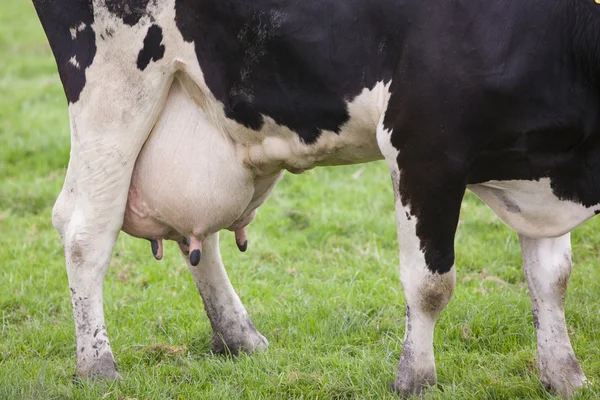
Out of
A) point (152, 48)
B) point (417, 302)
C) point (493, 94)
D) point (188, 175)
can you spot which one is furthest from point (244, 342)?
point (493, 94)

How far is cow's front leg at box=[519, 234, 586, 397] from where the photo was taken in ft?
14.5

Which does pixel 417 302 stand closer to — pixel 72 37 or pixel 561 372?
pixel 561 372

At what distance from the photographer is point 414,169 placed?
4043mm

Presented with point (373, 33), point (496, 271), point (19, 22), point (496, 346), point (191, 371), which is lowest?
point (191, 371)

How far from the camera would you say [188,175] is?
15.6ft

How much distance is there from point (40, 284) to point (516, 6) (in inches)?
147

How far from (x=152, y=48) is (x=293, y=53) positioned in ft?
2.34

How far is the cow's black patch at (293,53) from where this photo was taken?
412 cm

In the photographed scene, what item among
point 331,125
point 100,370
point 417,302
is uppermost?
point 331,125

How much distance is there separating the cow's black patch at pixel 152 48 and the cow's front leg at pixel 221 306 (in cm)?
110

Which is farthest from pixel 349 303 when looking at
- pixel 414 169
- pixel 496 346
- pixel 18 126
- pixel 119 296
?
pixel 18 126

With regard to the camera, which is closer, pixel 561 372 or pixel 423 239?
pixel 423 239

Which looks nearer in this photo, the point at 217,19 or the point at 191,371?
the point at 217,19

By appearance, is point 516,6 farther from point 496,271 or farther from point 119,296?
point 119,296
